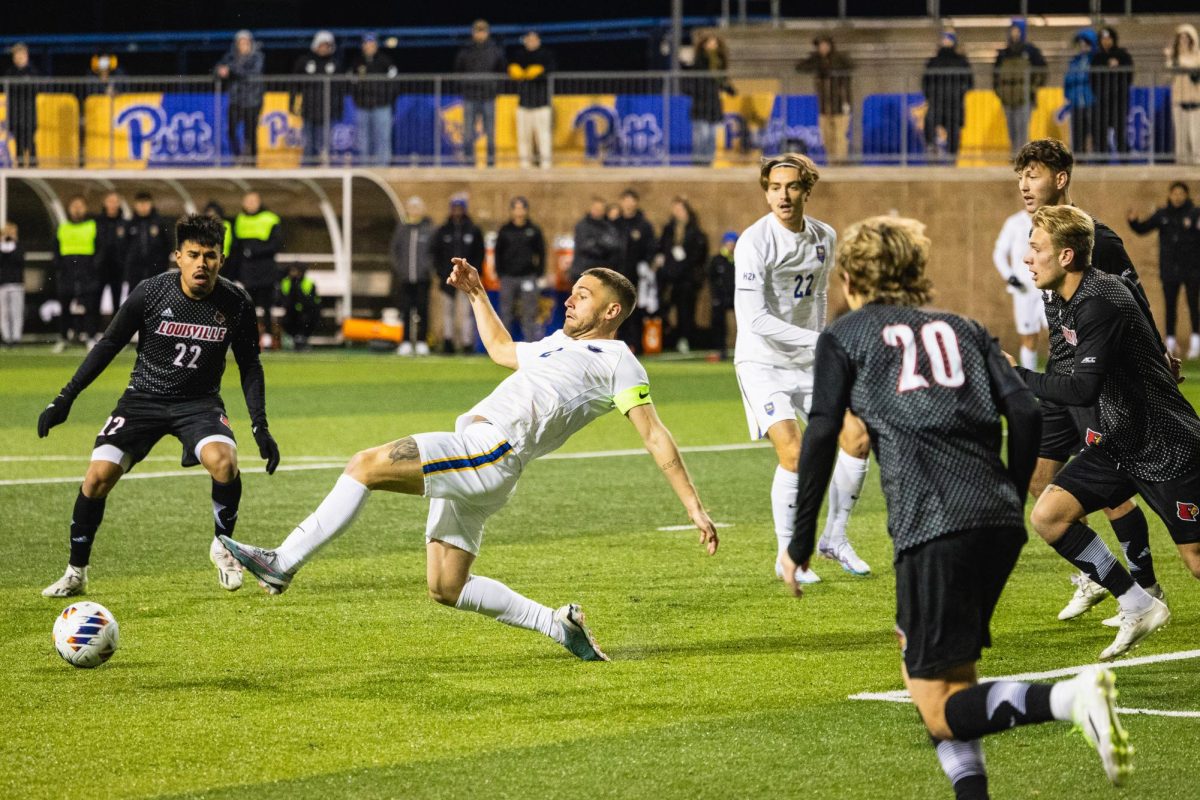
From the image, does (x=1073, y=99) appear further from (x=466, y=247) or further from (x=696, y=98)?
(x=466, y=247)

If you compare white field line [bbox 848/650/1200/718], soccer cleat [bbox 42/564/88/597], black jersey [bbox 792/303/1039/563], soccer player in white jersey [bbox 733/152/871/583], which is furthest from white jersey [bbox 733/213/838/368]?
black jersey [bbox 792/303/1039/563]

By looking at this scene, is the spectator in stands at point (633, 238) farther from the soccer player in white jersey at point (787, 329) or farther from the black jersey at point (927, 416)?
the black jersey at point (927, 416)

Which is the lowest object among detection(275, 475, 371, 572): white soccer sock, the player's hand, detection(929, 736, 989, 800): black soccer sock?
detection(929, 736, 989, 800): black soccer sock

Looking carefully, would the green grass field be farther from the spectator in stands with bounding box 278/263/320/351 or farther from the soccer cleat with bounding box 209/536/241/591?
the spectator in stands with bounding box 278/263/320/351

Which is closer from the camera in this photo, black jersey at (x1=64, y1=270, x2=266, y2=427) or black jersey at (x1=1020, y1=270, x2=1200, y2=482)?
black jersey at (x1=1020, y1=270, x2=1200, y2=482)

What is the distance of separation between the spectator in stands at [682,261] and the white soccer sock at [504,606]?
1833 centimetres

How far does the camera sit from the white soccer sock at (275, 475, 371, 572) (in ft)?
21.2

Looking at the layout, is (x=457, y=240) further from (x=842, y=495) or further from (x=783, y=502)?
(x=783, y=502)

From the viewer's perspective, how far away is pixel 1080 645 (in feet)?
24.1

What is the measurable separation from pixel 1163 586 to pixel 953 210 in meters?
18.0

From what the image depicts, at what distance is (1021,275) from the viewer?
1830cm

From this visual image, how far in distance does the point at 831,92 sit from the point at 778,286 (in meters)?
17.8

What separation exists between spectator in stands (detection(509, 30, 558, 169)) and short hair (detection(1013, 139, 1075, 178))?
1942cm

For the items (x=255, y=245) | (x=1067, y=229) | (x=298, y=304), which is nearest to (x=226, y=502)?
(x=1067, y=229)
